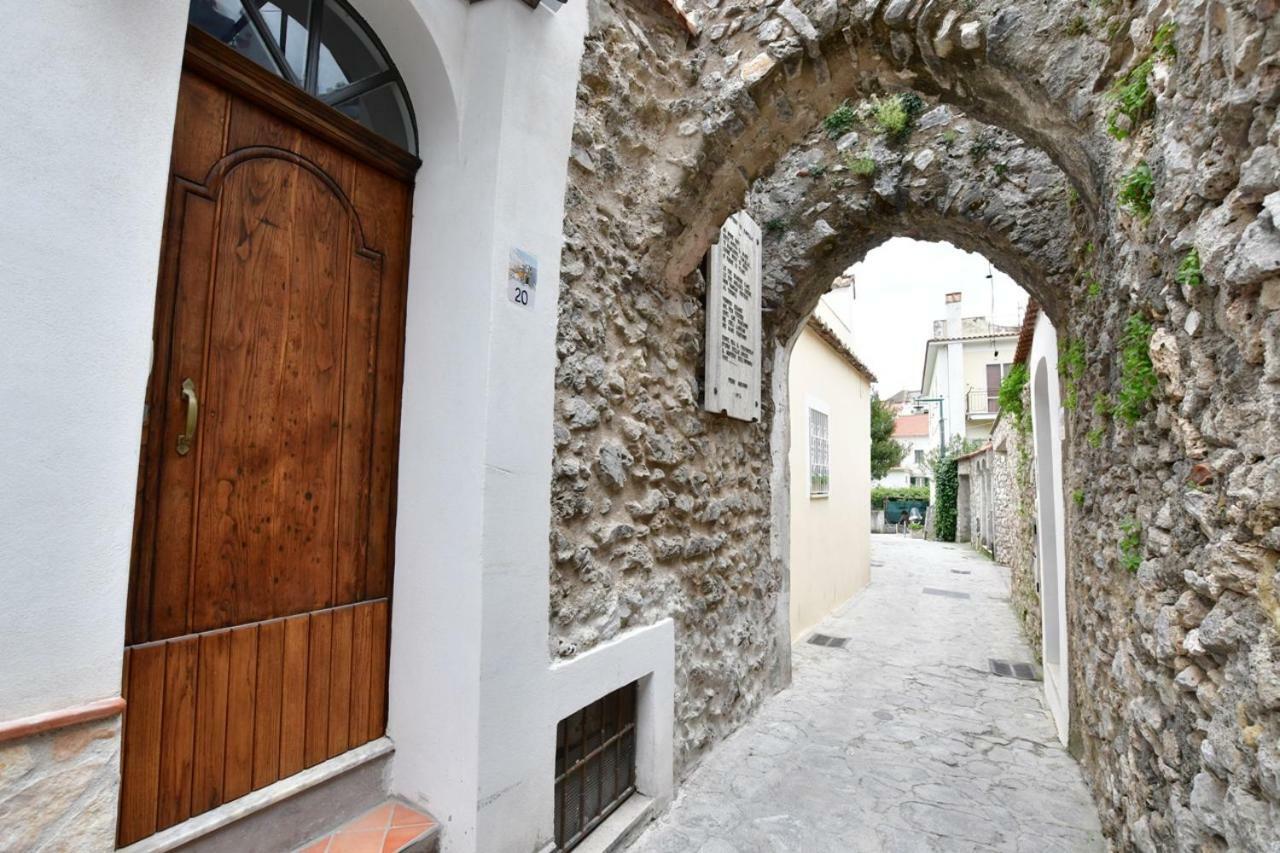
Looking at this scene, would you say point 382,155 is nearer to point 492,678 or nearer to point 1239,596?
point 492,678

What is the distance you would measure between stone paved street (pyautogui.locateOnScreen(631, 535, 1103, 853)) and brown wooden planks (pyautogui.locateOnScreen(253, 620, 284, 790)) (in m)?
1.78

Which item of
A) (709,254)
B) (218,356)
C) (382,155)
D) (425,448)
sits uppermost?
(709,254)

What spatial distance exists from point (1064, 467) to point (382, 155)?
424cm

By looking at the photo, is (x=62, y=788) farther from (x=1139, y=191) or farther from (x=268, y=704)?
(x=1139, y=191)

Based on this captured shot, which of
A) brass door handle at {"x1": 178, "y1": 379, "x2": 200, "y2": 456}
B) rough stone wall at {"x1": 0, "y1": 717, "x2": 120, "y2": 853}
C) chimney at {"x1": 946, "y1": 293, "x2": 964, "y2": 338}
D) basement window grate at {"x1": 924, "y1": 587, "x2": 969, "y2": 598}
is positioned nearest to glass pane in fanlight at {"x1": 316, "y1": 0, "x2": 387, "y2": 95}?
brass door handle at {"x1": 178, "y1": 379, "x2": 200, "y2": 456}

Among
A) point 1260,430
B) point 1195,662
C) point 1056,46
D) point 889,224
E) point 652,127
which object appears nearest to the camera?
point 1260,430

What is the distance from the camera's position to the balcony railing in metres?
21.0

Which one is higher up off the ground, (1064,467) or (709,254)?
(709,254)

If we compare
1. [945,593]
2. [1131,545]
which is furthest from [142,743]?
[945,593]

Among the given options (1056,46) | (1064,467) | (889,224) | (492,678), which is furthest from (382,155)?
(1064,467)

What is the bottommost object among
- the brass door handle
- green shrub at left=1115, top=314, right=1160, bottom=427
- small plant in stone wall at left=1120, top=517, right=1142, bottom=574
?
small plant in stone wall at left=1120, top=517, right=1142, bottom=574

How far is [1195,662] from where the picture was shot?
5.27ft

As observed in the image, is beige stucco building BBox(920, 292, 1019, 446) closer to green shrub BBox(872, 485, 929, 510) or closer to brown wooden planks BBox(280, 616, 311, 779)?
green shrub BBox(872, 485, 929, 510)

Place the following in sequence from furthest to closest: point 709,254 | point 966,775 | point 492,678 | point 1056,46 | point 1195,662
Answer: point 709,254 < point 966,775 < point 1056,46 < point 492,678 < point 1195,662
